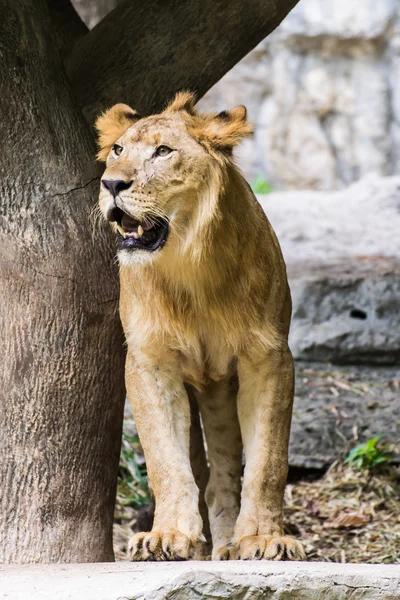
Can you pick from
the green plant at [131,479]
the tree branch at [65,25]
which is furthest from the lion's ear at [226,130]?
the green plant at [131,479]

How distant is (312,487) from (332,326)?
1.56 m

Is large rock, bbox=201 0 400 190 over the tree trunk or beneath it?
over

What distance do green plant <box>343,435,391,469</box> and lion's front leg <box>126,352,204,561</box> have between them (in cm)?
222

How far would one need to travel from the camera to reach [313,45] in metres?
16.2

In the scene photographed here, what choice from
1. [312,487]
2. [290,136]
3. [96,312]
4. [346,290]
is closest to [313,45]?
[290,136]

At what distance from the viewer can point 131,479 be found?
21.1 feet

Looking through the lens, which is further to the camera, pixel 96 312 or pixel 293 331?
pixel 293 331

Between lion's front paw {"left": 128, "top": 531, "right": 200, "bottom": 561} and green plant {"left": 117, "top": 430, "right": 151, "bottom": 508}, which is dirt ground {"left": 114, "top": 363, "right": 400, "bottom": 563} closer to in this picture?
green plant {"left": 117, "top": 430, "right": 151, "bottom": 508}

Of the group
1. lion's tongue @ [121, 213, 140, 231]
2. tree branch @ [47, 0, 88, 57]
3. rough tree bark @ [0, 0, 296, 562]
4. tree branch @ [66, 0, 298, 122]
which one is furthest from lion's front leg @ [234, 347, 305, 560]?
tree branch @ [47, 0, 88, 57]

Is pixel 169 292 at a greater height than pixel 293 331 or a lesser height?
lesser

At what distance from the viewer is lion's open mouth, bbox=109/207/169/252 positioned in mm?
3971

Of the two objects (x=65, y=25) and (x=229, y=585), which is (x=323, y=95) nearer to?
(x=65, y=25)

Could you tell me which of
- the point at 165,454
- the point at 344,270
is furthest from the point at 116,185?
the point at 344,270

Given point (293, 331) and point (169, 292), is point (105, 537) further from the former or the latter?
point (293, 331)
